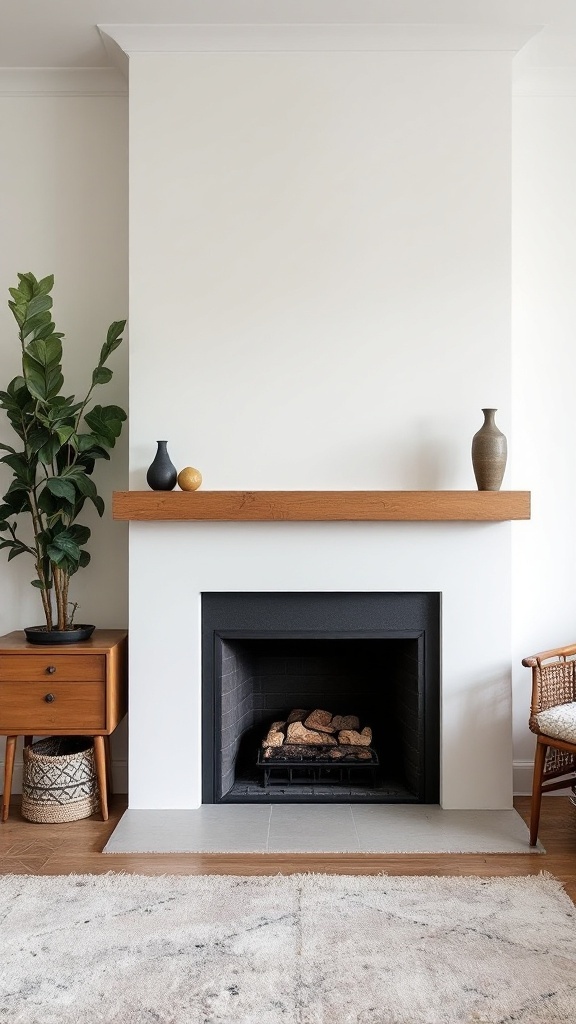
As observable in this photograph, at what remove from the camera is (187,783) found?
119 inches

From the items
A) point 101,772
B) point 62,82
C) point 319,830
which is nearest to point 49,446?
point 101,772

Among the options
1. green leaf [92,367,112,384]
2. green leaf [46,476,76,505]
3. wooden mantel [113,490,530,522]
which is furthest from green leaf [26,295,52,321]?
wooden mantel [113,490,530,522]

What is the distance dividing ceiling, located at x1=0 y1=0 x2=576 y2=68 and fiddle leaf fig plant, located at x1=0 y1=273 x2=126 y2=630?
2.96 ft

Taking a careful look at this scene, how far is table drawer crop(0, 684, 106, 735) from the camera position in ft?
9.58

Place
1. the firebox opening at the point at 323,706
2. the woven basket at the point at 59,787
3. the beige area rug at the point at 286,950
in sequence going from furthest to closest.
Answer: the firebox opening at the point at 323,706 < the woven basket at the point at 59,787 < the beige area rug at the point at 286,950

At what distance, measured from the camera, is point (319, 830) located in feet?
9.30

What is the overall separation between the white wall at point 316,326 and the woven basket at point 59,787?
19 cm

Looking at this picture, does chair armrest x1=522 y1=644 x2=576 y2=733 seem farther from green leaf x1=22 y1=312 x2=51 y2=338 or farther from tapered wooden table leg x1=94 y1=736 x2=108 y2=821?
green leaf x1=22 y1=312 x2=51 y2=338

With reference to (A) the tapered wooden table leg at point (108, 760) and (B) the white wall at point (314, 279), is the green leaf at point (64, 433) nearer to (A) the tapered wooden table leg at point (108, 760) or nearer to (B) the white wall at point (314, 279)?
(B) the white wall at point (314, 279)

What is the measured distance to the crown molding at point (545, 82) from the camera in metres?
3.27

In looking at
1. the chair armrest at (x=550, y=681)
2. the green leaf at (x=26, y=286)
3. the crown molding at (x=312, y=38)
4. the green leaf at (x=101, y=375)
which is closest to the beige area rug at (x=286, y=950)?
the chair armrest at (x=550, y=681)

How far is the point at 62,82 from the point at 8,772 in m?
2.78

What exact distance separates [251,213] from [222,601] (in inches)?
58.6

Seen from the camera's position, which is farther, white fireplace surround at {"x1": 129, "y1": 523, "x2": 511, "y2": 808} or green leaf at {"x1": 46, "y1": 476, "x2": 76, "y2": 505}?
white fireplace surround at {"x1": 129, "y1": 523, "x2": 511, "y2": 808}
